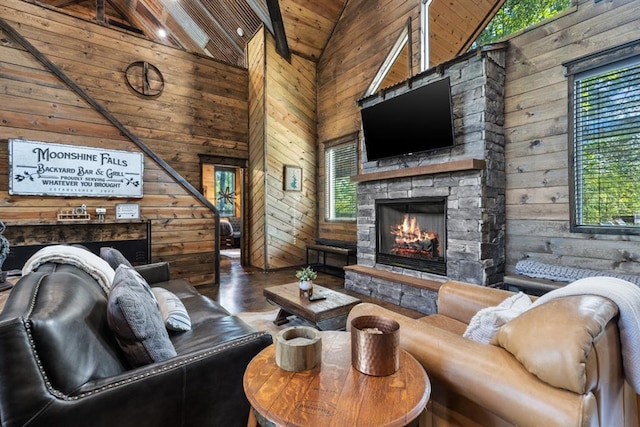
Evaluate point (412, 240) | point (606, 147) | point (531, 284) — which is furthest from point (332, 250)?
point (606, 147)

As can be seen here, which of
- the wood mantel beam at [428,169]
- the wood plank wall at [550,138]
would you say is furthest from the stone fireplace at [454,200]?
the wood plank wall at [550,138]

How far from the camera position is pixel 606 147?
8.89 feet

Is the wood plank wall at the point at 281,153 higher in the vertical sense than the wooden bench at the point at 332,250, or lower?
higher

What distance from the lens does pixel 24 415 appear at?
82cm

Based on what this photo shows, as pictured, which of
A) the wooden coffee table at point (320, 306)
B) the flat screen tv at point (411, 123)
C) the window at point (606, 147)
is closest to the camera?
the wooden coffee table at point (320, 306)

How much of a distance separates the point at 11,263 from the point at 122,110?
2.75m

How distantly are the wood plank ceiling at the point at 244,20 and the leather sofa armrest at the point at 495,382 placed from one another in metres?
4.23

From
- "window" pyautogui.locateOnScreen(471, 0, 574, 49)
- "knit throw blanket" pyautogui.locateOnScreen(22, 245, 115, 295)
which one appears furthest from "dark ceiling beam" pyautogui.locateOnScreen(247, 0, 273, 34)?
"knit throw blanket" pyautogui.locateOnScreen(22, 245, 115, 295)

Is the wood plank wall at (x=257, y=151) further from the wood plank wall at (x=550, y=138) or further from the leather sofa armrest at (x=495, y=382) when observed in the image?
the leather sofa armrest at (x=495, y=382)

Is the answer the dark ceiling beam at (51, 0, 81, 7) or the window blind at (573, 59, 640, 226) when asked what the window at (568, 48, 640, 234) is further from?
the dark ceiling beam at (51, 0, 81, 7)

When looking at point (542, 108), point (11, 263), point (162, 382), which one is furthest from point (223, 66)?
point (162, 382)

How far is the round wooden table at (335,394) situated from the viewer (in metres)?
0.81

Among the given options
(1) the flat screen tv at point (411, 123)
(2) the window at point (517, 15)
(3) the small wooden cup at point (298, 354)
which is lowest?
(3) the small wooden cup at point (298, 354)

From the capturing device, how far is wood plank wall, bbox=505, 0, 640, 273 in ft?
8.77
